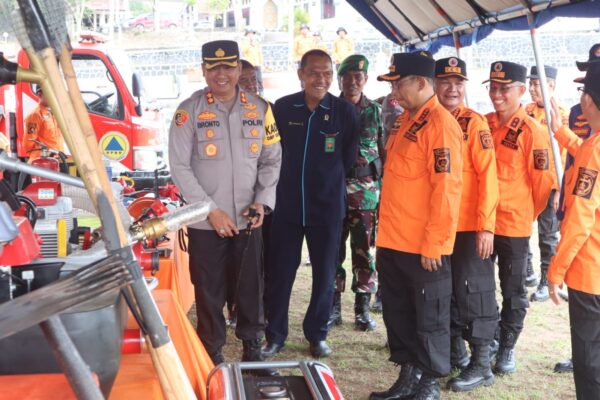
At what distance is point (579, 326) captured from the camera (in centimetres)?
287

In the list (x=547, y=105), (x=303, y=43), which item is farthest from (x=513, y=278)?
(x=303, y=43)

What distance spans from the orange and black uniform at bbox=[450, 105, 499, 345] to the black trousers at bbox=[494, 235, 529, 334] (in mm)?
176

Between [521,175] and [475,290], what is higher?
[521,175]

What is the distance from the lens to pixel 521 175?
3943 mm

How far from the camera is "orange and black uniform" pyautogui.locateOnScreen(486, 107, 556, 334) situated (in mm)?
3893

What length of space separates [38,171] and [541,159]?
10.6ft

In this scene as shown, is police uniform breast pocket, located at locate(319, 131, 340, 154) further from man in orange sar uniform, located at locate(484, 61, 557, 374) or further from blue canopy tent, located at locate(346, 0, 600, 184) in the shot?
blue canopy tent, located at locate(346, 0, 600, 184)

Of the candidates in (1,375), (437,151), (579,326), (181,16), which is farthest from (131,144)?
(181,16)

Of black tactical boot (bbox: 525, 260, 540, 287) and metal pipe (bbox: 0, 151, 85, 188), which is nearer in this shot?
metal pipe (bbox: 0, 151, 85, 188)

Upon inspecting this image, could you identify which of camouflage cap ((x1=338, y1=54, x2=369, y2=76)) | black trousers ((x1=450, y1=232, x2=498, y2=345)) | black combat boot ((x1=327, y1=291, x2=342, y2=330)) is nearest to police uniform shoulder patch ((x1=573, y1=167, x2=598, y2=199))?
black trousers ((x1=450, y1=232, x2=498, y2=345))

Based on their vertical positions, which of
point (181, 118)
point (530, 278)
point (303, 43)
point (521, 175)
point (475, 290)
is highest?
point (303, 43)

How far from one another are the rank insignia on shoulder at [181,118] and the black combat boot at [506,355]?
2.22m

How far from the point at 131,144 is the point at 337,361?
4.79m

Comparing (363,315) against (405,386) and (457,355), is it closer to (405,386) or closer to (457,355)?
(457,355)
